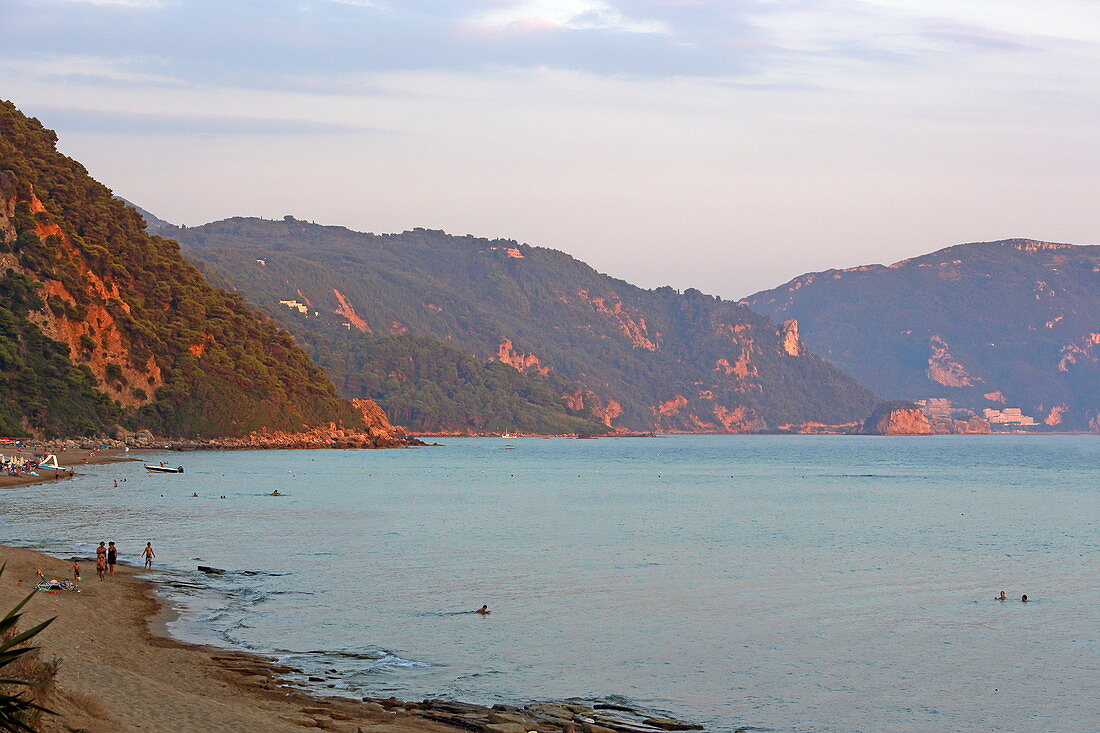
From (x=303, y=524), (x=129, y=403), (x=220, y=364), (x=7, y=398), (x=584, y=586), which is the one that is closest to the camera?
(x=584, y=586)

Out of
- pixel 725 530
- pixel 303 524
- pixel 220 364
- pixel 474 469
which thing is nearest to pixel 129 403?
pixel 220 364

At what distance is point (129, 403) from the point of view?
152625 millimetres

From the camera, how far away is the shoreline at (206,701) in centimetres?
2034

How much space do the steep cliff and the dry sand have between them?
10429 cm

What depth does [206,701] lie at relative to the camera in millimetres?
22375

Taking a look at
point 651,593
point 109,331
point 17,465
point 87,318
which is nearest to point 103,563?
point 651,593

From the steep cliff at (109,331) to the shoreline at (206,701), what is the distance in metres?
106

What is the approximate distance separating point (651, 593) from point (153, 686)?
76.7ft

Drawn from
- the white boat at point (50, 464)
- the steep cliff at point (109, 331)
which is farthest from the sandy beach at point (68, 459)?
the steep cliff at point (109, 331)

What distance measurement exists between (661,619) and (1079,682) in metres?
12.9

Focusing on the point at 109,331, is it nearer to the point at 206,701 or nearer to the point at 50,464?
the point at 50,464

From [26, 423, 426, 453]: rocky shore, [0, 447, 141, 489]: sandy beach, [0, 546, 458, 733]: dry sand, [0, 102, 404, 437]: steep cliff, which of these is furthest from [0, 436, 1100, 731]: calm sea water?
[0, 102, 404, 437]: steep cliff

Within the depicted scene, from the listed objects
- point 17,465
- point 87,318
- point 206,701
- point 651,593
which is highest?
point 87,318

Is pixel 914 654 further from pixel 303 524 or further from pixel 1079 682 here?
pixel 303 524
